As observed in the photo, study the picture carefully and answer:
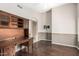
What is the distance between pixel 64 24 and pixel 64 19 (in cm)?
40

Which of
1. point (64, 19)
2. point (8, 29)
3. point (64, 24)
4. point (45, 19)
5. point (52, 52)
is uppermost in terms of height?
point (45, 19)

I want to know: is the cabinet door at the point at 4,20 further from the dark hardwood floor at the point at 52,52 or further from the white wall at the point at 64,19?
the white wall at the point at 64,19

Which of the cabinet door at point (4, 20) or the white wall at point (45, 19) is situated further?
the white wall at point (45, 19)

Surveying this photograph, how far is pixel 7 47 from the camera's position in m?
2.64

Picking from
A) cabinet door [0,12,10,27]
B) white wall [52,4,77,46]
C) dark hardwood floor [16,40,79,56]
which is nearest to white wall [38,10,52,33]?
white wall [52,4,77,46]

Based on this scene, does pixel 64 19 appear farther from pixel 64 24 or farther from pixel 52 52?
pixel 52 52

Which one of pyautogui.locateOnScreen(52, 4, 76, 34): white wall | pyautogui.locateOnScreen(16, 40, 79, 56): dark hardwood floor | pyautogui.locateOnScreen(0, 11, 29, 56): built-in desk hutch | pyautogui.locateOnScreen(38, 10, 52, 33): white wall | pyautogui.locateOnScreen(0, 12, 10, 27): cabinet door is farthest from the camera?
pyautogui.locateOnScreen(38, 10, 52, 33): white wall

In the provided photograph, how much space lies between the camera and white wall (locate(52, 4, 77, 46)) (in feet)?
20.3

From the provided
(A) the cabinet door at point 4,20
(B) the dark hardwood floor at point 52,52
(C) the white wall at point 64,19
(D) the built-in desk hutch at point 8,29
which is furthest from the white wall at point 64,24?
(A) the cabinet door at point 4,20

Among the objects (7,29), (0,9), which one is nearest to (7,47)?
(7,29)

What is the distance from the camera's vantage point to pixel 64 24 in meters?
6.54

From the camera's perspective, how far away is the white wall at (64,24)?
619 cm

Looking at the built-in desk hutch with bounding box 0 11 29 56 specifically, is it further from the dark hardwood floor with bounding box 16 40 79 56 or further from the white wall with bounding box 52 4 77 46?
the white wall with bounding box 52 4 77 46

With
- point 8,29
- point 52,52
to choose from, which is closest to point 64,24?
point 52,52
